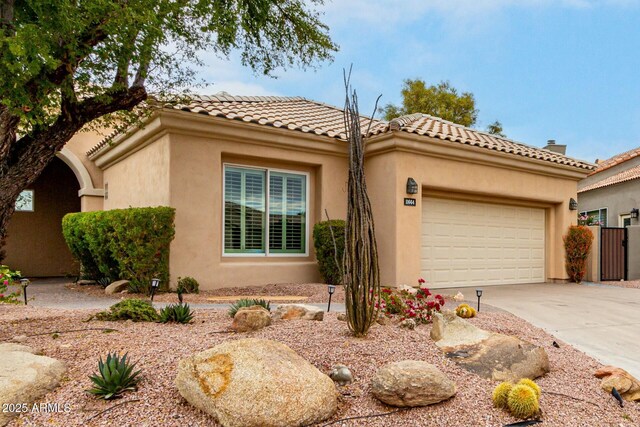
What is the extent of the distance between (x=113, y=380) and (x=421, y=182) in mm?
8220

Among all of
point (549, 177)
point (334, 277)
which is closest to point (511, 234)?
point (549, 177)

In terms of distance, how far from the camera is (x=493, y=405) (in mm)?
3297

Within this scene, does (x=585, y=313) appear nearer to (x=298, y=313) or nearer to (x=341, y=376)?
(x=298, y=313)

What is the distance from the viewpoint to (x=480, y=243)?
467 inches

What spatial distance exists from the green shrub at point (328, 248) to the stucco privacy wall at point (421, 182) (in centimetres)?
111

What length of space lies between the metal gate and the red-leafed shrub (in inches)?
50.9

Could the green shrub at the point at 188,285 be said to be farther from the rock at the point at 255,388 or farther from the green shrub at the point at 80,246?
the rock at the point at 255,388

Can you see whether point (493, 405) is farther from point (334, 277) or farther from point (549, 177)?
point (549, 177)

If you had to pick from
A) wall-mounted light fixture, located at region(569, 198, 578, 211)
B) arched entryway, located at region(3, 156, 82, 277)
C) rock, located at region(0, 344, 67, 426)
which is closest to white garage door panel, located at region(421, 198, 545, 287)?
wall-mounted light fixture, located at region(569, 198, 578, 211)

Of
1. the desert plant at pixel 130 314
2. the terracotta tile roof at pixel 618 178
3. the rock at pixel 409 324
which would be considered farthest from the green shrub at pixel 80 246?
the terracotta tile roof at pixel 618 178

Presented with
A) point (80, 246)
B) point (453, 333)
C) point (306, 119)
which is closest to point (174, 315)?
point (453, 333)

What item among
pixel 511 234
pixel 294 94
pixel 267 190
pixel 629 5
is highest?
pixel 629 5

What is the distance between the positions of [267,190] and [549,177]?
8328mm

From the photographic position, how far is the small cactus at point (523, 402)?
3098 mm
